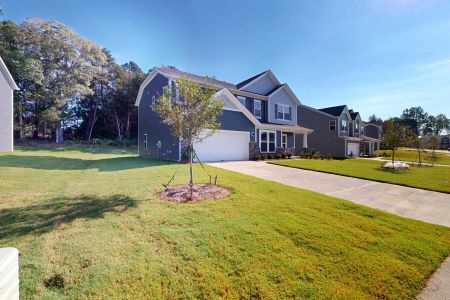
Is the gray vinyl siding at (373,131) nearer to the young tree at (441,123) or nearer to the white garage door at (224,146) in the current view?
the white garage door at (224,146)

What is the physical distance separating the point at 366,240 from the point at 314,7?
40.8 feet

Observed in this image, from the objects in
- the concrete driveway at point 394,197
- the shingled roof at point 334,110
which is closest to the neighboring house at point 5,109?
the concrete driveway at point 394,197

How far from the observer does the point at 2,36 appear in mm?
27719

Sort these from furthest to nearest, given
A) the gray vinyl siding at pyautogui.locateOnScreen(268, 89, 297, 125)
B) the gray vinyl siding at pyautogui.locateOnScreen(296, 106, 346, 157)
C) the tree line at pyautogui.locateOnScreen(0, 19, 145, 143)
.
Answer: the gray vinyl siding at pyautogui.locateOnScreen(296, 106, 346, 157), the tree line at pyautogui.locateOnScreen(0, 19, 145, 143), the gray vinyl siding at pyautogui.locateOnScreen(268, 89, 297, 125)

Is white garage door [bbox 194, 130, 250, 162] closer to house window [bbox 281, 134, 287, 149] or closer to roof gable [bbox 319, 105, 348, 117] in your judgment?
house window [bbox 281, 134, 287, 149]

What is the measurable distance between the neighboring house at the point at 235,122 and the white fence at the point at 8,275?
12.6 meters

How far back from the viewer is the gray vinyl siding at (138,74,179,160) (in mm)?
16750

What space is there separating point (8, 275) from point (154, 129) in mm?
17673

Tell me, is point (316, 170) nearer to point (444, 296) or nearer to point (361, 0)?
point (361, 0)

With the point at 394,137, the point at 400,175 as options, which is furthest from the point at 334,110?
the point at 400,175

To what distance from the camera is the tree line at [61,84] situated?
28766mm

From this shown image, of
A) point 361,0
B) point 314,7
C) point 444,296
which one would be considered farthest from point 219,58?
point 444,296

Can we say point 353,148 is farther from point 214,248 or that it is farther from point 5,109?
point 5,109

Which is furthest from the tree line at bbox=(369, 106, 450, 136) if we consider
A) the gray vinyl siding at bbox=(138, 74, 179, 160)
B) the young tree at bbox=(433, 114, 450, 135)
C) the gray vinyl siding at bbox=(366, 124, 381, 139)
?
the gray vinyl siding at bbox=(138, 74, 179, 160)
